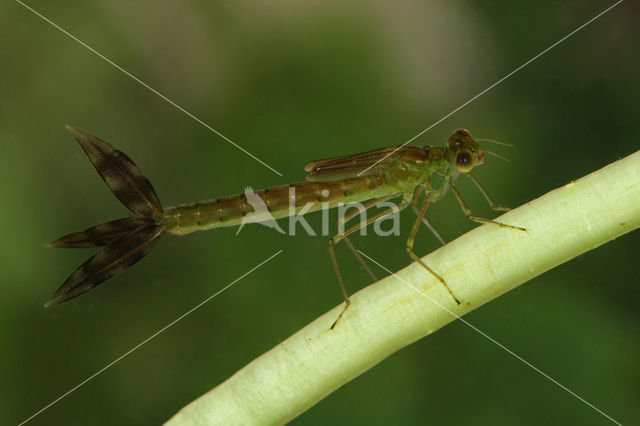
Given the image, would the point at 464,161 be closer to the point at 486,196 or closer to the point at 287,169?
the point at 486,196

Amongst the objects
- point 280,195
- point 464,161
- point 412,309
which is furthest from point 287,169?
point 412,309

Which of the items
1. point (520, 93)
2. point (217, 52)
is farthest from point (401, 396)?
point (217, 52)

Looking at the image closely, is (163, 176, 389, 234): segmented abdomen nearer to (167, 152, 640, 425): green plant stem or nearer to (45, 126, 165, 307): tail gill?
(45, 126, 165, 307): tail gill

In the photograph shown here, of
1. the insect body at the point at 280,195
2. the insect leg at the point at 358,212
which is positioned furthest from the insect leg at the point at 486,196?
the insect leg at the point at 358,212

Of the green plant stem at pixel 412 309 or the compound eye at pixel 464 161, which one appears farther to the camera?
the compound eye at pixel 464 161

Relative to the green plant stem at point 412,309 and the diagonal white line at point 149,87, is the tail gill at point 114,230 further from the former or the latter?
the green plant stem at point 412,309

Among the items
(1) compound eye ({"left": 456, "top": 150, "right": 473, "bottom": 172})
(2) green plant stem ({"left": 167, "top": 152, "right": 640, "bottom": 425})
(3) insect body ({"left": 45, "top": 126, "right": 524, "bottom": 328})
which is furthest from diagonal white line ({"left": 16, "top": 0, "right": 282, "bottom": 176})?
(2) green plant stem ({"left": 167, "top": 152, "right": 640, "bottom": 425})

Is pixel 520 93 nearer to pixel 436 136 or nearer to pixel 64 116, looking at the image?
pixel 436 136
